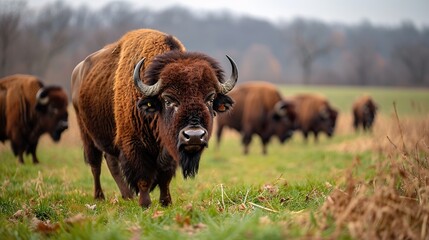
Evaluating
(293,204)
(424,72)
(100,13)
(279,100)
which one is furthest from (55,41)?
(424,72)

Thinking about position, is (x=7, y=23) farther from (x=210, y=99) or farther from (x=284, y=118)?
(x=210, y=99)

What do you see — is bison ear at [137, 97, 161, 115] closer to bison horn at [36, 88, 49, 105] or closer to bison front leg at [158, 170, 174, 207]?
bison front leg at [158, 170, 174, 207]

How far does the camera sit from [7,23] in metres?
38.8

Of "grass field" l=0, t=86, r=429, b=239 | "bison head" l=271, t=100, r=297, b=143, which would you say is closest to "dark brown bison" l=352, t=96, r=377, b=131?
"bison head" l=271, t=100, r=297, b=143

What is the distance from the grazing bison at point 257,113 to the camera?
18.7 meters

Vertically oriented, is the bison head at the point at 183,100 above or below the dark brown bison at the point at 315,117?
above

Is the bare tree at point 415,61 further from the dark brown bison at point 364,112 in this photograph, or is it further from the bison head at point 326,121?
the bison head at point 326,121

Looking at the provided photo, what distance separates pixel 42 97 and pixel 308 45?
83087 mm

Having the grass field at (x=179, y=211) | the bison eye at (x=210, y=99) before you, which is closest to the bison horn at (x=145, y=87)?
the bison eye at (x=210, y=99)

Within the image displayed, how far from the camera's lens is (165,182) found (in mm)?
6090

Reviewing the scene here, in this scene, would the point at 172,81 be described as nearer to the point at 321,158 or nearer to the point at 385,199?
the point at 385,199

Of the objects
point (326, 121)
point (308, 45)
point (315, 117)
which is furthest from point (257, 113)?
point (308, 45)

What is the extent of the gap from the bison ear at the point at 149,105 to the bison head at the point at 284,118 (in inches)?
547

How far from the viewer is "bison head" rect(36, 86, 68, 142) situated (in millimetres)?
12195
